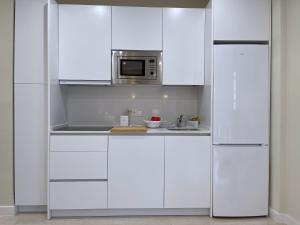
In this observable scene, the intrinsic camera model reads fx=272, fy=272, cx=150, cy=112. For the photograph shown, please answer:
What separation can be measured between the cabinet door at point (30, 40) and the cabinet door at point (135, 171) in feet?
3.53

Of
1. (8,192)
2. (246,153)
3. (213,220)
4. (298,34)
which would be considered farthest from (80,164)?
(298,34)

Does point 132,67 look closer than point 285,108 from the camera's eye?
No

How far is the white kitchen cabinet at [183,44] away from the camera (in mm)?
2969

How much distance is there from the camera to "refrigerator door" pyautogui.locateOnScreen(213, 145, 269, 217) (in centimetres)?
274

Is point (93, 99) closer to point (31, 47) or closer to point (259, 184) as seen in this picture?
point (31, 47)

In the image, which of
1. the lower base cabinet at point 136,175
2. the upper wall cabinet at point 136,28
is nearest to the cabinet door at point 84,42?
the upper wall cabinet at point 136,28

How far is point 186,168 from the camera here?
2766mm

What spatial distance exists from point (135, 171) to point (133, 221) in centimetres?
49

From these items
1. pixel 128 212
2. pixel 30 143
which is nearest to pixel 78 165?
pixel 30 143

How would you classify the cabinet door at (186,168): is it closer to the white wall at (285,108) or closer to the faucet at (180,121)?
the faucet at (180,121)

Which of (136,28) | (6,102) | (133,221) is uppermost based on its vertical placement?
(136,28)

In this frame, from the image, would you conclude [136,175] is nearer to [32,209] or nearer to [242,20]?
[32,209]

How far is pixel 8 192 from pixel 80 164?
829 mm

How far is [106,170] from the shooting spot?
2.72m
